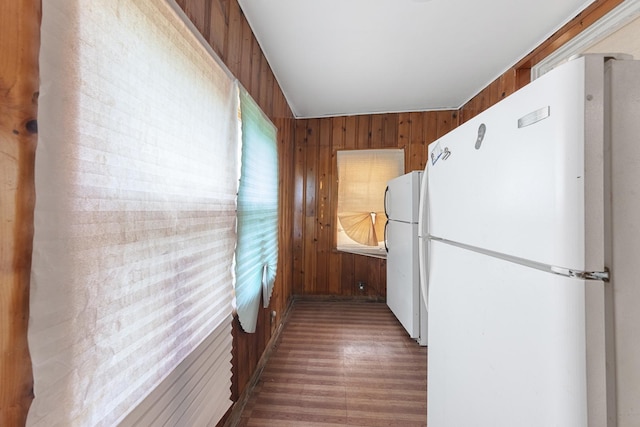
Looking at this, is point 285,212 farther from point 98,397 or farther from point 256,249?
point 98,397

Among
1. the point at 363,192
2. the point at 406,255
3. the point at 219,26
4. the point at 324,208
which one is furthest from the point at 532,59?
the point at 324,208

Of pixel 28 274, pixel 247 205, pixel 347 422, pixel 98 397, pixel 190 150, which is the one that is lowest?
pixel 347 422

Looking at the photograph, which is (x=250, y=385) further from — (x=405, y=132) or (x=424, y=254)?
(x=405, y=132)

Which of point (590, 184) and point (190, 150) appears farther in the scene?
point (190, 150)

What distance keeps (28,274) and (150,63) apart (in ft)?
1.98

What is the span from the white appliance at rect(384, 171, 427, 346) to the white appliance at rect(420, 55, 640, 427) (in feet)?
5.27

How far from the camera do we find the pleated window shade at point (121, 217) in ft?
1.71

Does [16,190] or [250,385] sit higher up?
[16,190]

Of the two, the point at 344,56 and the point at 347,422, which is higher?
the point at 344,56

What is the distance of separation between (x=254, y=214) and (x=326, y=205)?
2.09 m

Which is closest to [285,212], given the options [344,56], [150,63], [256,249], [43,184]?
[256,249]

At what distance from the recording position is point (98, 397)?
62 cm

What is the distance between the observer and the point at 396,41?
207 cm

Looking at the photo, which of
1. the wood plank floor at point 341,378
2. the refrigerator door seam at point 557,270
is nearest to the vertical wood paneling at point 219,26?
the refrigerator door seam at point 557,270
